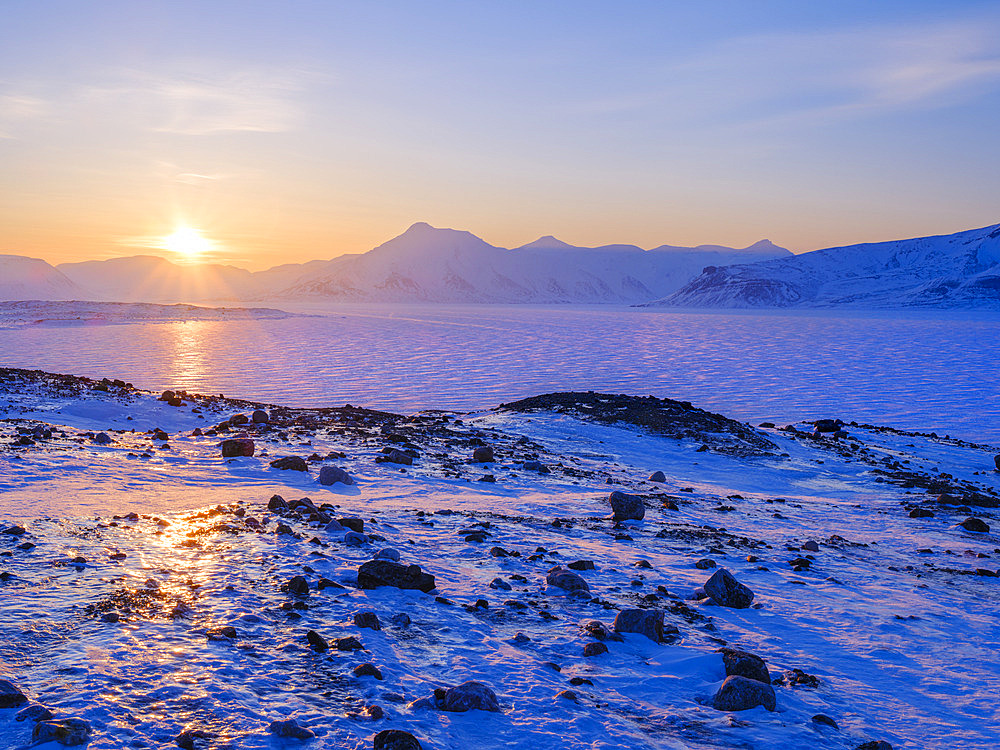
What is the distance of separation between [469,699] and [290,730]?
1.42 metres

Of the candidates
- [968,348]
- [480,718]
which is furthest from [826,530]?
[968,348]

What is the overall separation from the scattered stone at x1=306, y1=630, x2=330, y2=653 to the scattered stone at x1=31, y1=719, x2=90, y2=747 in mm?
2008

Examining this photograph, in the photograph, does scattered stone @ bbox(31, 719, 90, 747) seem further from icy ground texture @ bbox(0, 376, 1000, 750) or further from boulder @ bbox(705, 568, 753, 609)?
boulder @ bbox(705, 568, 753, 609)

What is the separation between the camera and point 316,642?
20.9 ft

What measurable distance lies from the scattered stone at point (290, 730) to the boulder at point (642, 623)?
361 centimetres

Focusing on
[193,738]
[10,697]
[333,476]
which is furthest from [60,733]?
[333,476]

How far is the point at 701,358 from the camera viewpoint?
6469 cm

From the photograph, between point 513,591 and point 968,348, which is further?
point 968,348

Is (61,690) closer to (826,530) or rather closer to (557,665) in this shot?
(557,665)

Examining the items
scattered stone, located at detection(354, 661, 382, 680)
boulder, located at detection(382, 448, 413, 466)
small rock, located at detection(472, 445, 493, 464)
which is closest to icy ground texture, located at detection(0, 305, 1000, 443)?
small rock, located at detection(472, 445, 493, 464)

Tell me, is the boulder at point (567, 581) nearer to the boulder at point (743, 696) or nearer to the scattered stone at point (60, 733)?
the boulder at point (743, 696)

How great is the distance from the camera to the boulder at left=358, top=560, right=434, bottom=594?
8.01m

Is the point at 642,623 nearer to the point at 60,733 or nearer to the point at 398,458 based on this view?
the point at 60,733

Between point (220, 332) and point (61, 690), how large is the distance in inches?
→ 3568
